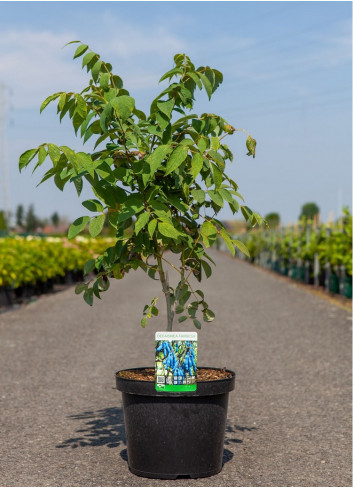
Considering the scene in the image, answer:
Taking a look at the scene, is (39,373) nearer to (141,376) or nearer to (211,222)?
(141,376)

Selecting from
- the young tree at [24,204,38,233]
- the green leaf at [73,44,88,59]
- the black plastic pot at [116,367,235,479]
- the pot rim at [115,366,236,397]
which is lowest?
the black plastic pot at [116,367,235,479]

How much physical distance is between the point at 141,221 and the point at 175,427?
126cm

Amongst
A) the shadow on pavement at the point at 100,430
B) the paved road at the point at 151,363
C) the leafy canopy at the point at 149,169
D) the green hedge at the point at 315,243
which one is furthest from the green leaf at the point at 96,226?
the green hedge at the point at 315,243

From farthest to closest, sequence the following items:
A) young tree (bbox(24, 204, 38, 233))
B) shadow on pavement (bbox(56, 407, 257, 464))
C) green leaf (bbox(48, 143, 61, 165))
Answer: young tree (bbox(24, 204, 38, 233)), shadow on pavement (bbox(56, 407, 257, 464)), green leaf (bbox(48, 143, 61, 165))

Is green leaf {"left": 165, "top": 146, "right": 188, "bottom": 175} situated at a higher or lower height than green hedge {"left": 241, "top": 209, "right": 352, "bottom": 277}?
higher

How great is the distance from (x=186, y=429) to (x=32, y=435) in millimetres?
1531

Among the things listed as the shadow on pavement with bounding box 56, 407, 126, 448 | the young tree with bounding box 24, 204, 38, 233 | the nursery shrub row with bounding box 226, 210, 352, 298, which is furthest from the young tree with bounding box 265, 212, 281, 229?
the young tree with bounding box 24, 204, 38, 233

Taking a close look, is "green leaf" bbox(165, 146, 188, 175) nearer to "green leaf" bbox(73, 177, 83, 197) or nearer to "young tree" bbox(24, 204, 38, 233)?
"green leaf" bbox(73, 177, 83, 197)

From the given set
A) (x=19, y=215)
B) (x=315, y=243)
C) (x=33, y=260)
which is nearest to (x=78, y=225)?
(x=33, y=260)

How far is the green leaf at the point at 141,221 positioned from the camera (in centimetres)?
379

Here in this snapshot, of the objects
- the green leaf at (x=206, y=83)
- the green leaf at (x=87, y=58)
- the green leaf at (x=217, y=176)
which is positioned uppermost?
the green leaf at (x=87, y=58)

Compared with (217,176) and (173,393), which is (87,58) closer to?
(217,176)

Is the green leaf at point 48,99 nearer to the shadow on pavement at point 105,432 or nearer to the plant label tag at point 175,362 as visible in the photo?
the plant label tag at point 175,362

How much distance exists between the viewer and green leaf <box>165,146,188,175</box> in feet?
12.5
